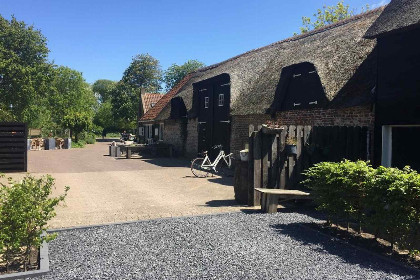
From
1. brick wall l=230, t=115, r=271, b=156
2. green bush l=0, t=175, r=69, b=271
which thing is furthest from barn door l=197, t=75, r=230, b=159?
green bush l=0, t=175, r=69, b=271

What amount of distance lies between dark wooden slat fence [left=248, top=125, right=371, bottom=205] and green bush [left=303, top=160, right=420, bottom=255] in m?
1.72

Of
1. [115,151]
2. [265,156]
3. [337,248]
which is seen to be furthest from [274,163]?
[115,151]

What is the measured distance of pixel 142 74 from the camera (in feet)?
194

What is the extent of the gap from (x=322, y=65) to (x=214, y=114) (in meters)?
8.50

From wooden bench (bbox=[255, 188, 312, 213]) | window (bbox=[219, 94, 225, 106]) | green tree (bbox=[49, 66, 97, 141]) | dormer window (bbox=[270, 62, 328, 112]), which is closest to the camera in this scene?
wooden bench (bbox=[255, 188, 312, 213])

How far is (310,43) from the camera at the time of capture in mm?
14805

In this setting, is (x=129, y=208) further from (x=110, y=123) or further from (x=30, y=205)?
(x=110, y=123)

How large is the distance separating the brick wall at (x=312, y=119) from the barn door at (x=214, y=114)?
1.25 m

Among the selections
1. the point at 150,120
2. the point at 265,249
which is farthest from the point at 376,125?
the point at 150,120

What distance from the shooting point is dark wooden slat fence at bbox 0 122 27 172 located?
13516 mm

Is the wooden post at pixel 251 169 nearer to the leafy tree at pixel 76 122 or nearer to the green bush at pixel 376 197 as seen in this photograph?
the green bush at pixel 376 197

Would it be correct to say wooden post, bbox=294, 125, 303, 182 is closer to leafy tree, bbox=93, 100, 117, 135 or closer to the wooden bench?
the wooden bench

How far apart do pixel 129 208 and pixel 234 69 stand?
39.9 feet

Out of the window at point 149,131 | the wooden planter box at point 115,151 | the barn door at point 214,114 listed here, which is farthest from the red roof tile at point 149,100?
the barn door at point 214,114
